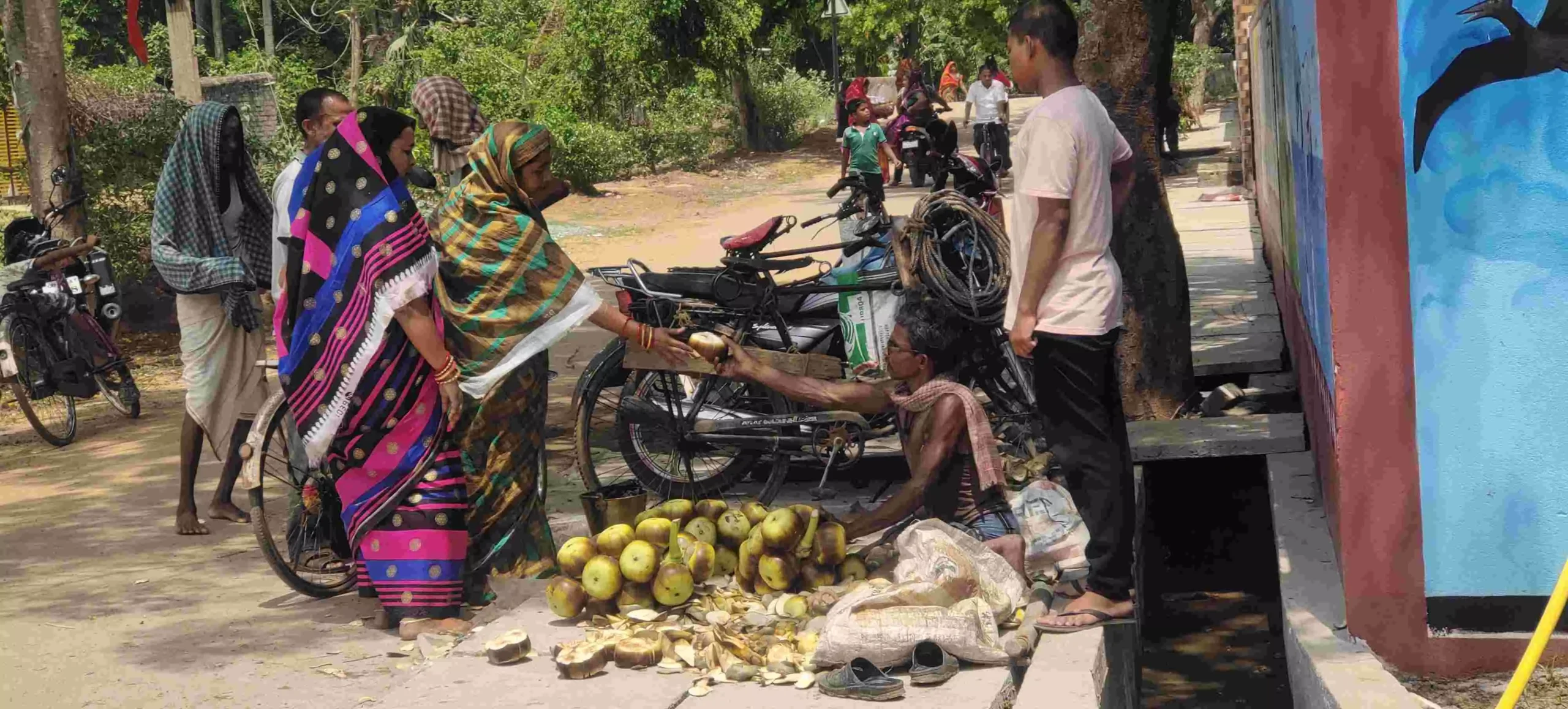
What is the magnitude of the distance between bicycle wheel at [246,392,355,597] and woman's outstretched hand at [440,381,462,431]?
0.79 meters

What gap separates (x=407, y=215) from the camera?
4.82 meters

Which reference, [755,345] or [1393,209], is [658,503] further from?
[1393,209]

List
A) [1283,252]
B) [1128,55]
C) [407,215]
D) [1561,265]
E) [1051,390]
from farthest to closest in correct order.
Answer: [1283,252] → [1128,55] → [407,215] → [1051,390] → [1561,265]

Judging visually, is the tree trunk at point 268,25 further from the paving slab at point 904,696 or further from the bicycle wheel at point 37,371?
the paving slab at point 904,696

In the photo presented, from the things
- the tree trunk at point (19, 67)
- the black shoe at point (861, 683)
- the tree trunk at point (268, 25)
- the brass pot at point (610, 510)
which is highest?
the tree trunk at point (268, 25)

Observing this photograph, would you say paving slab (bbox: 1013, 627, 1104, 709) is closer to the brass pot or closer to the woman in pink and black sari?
the brass pot

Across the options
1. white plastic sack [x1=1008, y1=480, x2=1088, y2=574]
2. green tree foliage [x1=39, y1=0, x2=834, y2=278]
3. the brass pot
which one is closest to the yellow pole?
white plastic sack [x1=1008, y1=480, x2=1088, y2=574]

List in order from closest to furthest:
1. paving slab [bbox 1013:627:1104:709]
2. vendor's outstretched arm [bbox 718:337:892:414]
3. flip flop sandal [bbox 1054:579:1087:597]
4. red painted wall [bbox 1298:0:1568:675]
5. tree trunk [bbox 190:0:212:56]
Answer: red painted wall [bbox 1298:0:1568:675], paving slab [bbox 1013:627:1104:709], flip flop sandal [bbox 1054:579:1087:597], vendor's outstretched arm [bbox 718:337:892:414], tree trunk [bbox 190:0:212:56]

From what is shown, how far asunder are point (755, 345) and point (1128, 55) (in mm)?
2124

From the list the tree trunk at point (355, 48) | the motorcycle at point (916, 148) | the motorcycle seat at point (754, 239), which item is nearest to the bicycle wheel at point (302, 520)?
the motorcycle seat at point (754, 239)

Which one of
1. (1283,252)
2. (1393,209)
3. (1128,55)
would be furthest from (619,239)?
(1393,209)

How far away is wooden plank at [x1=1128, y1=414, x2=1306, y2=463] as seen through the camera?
6.08m

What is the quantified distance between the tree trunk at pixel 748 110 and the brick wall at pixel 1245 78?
13103 mm

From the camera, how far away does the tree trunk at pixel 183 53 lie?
46.9 ft
